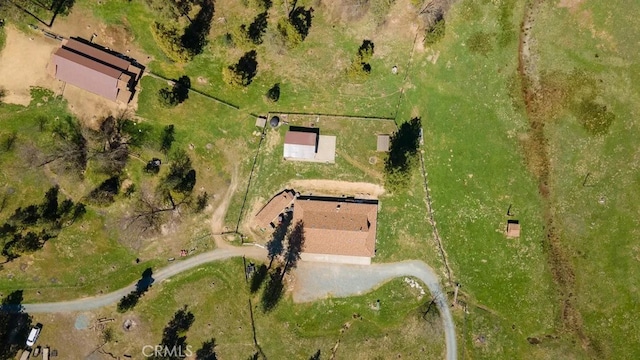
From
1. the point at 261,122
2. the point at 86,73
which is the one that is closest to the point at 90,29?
the point at 86,73

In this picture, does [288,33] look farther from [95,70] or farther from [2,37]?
[2,37]

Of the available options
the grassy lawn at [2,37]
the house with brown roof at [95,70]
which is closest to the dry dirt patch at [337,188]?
the house with brown roof at [95,70]

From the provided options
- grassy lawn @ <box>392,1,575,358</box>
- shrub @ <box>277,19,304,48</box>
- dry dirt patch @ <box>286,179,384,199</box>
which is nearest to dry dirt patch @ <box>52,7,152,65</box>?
shrub @ <box>277,19,304,48</box>

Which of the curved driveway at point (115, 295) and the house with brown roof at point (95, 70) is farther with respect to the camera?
the curved driveway at point (115, 295)

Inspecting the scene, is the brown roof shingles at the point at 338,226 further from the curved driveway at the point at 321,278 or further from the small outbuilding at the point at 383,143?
the small outbuilding at the point at 383,143

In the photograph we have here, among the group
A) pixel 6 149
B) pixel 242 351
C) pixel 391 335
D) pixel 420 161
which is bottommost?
pixel 242 351

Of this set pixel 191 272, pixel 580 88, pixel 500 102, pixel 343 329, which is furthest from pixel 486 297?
pixel 191 272

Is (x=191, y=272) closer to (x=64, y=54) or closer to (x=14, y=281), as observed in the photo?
(x=14, y=281)
